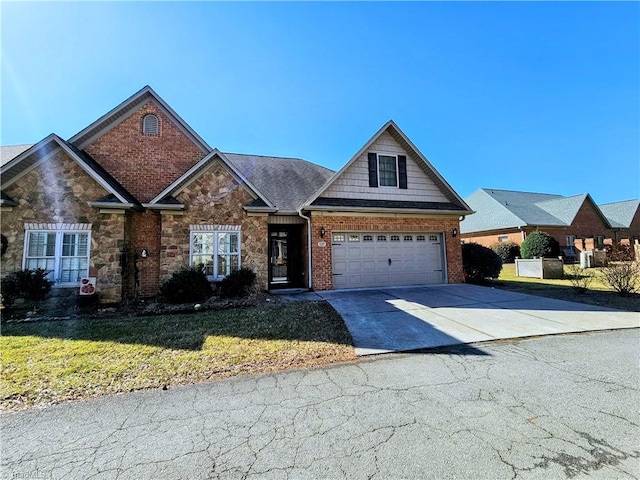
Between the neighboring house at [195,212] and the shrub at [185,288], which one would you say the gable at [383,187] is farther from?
the shrub at [185,288]

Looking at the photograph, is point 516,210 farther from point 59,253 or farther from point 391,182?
point 59,253

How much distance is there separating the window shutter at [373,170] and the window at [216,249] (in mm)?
5848

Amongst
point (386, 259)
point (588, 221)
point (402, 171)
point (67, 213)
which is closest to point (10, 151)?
point (67, 213)

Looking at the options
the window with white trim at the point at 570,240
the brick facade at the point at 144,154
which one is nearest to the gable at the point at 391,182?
the brick facade at the point at 144,154

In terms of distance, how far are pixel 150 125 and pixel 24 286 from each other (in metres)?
6.99

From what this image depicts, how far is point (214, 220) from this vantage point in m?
10.8

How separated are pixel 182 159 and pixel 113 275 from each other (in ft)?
17.0

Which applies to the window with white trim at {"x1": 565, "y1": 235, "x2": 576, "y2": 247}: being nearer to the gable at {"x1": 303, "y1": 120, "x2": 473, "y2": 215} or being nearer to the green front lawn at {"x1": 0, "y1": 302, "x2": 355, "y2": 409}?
the gable at {"x1": 303, "y1": 120, "x2": 473, "y2": 215}

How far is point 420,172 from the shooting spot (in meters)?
13.4

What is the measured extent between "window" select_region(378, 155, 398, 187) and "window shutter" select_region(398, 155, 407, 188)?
18 centimetres

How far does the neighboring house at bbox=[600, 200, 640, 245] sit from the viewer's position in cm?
3215

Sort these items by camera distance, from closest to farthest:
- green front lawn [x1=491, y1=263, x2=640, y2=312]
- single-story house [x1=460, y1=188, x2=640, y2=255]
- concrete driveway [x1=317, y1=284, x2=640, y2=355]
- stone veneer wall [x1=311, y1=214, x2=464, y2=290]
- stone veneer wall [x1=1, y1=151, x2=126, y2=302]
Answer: concrete driveway [x1=317, y1=284, x2=640, y2=355]
green front lawn [x1=491, y1=263, x2=640, y2=312]
stone veneer wall [x1=1, y1=151, x2=126, y2=302]
stone veneer wall [x1=311, y1=214, x2=464, y2=290]
single-story house [x1=460, y1=188, x2=640, y2=255]

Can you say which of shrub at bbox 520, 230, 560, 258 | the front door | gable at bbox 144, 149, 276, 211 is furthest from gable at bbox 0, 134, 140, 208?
shrub at bbox 520, 230, 560, 258

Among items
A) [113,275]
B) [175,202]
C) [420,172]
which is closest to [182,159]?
[175,202]
